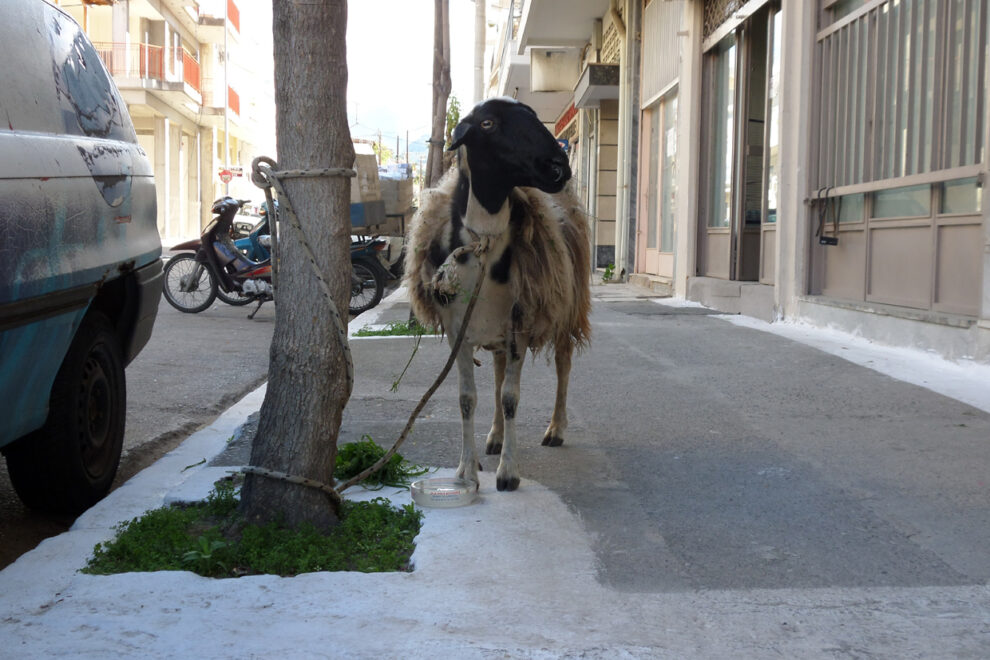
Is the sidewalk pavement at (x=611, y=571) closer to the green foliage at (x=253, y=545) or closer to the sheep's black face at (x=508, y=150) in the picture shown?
the green foliage at (x=253, y=545)

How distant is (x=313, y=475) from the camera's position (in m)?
3.43

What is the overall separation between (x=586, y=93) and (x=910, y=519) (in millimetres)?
16698

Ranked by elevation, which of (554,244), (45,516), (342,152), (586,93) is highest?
(586,93)

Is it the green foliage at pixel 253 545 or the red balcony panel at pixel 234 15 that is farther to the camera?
the red balcony panel at pixel 234 15

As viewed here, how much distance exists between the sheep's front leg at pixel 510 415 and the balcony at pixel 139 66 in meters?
34.3

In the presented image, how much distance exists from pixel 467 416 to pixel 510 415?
0.18 m

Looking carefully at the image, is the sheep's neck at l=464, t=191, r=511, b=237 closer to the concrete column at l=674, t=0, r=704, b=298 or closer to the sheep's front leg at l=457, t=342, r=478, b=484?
the sheep's front leg at l=457, t=342, r=478, b=484

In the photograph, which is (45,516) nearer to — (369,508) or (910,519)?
(369,508)

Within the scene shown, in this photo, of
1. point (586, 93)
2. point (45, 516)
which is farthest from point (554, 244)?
point (586, 93)

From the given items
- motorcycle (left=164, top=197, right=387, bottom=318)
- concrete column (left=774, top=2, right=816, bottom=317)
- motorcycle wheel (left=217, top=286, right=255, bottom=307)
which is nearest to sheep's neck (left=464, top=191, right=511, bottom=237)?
concrete column (left=774, top=2, right=816, bottom=317)

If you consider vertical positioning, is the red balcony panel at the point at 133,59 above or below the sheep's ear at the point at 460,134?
above

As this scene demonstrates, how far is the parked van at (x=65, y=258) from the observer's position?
3166mm

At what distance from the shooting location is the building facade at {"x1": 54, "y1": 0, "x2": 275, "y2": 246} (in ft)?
A: 120

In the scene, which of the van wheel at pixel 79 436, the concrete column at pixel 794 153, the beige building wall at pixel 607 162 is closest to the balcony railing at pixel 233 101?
the beige building wall at pixel 607 162
